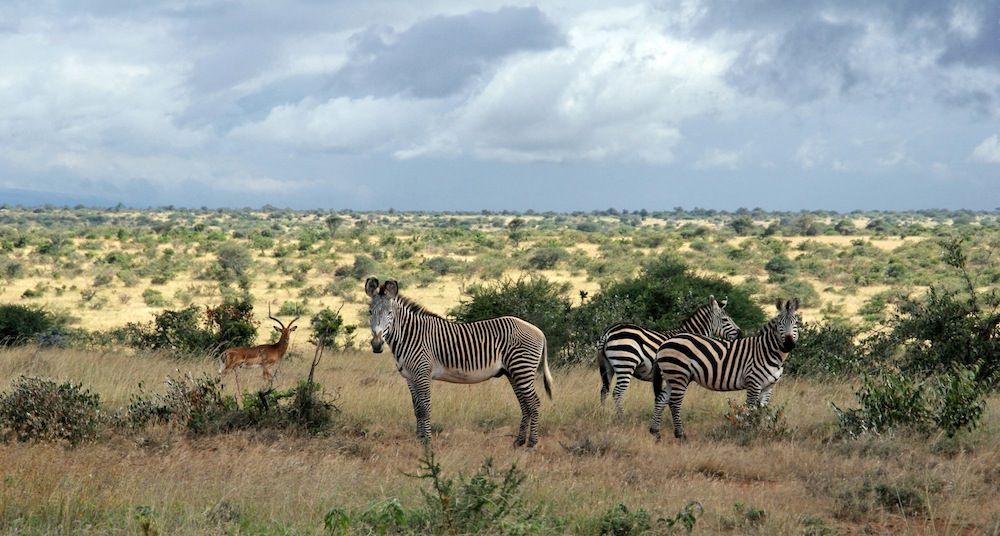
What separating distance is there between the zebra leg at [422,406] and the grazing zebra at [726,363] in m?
2.75

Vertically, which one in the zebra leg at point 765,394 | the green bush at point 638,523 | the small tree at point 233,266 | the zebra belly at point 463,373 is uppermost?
the zebra belly at point 463,373

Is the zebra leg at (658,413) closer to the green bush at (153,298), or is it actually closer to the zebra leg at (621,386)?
the zebra leg at (621,386)

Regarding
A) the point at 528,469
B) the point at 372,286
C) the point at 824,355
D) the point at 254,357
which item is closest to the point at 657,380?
the point at 528,469

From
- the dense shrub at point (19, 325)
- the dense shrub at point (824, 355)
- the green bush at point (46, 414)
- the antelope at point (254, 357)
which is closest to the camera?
the green bush at point (46, 414)

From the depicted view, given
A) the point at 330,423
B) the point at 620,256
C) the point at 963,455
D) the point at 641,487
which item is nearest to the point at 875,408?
the point at 963,455

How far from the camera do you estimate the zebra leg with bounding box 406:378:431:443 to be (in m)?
10.4

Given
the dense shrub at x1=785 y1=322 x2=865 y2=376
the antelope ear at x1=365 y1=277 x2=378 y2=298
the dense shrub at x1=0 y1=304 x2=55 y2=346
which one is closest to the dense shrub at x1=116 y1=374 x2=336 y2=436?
the antelope ear at x1=365 y1=277 x2=378 y2=298

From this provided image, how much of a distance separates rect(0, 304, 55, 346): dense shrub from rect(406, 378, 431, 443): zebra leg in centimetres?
1238

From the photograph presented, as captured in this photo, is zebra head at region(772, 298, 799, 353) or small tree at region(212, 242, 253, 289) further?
small tree at region(212, 242, 253, 289)

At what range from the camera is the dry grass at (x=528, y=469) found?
→ 23.2ft

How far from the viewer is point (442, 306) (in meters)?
32.4

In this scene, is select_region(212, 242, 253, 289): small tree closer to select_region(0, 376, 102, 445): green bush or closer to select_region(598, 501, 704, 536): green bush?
select_region(0, 376, 102, 445): green bush

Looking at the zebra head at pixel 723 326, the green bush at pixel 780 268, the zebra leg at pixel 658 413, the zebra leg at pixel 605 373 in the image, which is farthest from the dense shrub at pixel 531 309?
the green bush at pixel 780 268

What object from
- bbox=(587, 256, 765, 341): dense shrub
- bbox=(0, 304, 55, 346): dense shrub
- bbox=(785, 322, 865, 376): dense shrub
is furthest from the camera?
bbox=(0, 304, 55, 346): dense shrub
